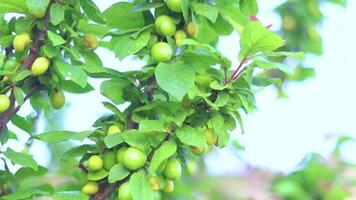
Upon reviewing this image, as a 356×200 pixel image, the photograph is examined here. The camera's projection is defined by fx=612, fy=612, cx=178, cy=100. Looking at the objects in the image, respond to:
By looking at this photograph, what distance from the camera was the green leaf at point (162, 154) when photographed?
880mm

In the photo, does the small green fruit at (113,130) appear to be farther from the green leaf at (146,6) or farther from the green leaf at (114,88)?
the green leaf at (146,6)

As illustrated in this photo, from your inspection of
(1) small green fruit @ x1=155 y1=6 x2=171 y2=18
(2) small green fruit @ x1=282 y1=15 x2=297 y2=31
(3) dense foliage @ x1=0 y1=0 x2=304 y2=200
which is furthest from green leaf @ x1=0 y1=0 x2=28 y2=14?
(2) small green fruit @ x1=282 y1=15 x2=297 y2=31

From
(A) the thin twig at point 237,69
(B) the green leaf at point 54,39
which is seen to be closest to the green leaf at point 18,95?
(B) the green leaf at point 54,39

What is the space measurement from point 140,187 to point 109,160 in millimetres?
105

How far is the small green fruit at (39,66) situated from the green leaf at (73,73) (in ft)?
0.06

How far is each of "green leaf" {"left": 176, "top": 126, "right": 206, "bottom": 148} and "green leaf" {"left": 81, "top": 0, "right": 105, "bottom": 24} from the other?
0.91 feet

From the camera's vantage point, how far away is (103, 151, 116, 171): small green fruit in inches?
38.9

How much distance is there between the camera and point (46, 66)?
98cm

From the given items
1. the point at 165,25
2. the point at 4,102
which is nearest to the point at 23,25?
the point at 4,102

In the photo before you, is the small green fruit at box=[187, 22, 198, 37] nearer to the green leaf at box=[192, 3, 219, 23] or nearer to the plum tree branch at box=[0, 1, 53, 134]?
the green leaf at box=[192, 3, 219, 23]

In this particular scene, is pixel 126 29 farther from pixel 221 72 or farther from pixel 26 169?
pixel 26 169

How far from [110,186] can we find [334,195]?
711 mm

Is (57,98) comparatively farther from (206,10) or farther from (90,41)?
(206,10)

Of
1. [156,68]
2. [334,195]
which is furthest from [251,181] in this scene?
[156,68]
